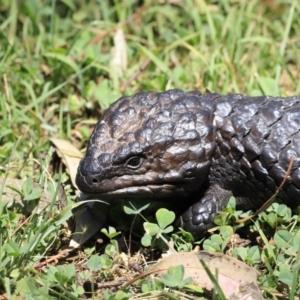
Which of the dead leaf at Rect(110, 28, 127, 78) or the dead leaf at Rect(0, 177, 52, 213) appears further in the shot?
the dead leaf at Rect(110, 28, 127, 78)

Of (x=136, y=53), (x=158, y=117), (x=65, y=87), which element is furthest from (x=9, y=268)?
(x=136, y=53)

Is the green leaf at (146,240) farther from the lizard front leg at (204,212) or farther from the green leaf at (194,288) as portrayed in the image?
the green leaf at (194,288)

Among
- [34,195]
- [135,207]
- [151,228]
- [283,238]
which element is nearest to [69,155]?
[34,195]

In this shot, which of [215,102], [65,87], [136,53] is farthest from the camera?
[136,53]

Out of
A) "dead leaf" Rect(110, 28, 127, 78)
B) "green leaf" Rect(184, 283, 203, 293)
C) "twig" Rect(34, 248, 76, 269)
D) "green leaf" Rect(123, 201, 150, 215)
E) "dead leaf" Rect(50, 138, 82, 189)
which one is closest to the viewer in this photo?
"green leaf" Rect(184, 283, 203, 293)

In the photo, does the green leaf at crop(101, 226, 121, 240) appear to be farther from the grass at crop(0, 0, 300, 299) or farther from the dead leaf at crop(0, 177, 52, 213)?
the dead leaf at crop(0, 177, 52, 213)

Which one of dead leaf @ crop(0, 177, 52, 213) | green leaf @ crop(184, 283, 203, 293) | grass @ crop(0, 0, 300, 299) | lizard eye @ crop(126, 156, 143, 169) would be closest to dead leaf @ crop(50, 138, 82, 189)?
grass @ crop(0, 0, 300, 299)

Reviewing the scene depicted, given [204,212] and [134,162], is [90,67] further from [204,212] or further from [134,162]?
[204,212]

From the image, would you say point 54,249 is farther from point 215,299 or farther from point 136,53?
point 136,53
